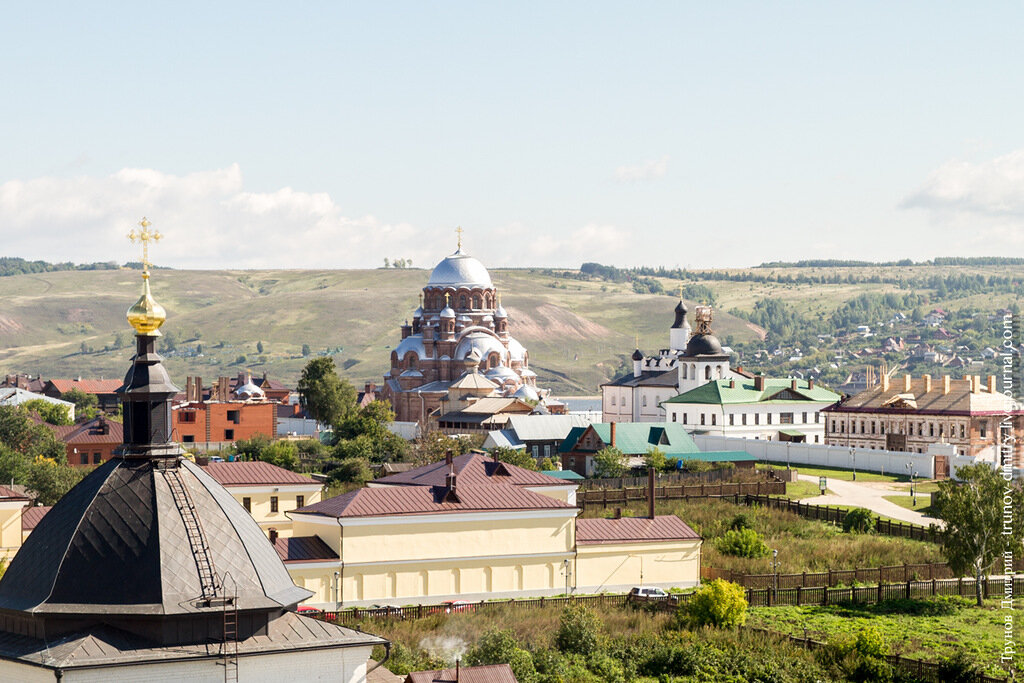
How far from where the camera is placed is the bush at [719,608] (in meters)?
38.4

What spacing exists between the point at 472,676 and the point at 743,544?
904 inches

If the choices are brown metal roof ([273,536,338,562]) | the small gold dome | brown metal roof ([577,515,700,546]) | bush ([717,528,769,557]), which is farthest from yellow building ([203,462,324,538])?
the small gold dome

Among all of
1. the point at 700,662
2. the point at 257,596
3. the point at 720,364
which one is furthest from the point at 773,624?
the point at 720,364

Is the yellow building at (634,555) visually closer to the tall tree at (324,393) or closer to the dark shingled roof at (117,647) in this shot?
the dark shingled roof at (117,647)

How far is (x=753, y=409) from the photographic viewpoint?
92.3m

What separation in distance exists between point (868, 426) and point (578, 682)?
51.8 m

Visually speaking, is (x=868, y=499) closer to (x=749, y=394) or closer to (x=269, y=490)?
(x=269, y=490)

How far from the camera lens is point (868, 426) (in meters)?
81.5

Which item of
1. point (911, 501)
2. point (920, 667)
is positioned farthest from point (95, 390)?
point (920, 667)

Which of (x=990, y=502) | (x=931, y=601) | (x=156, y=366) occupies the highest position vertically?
(x=156, y=366)

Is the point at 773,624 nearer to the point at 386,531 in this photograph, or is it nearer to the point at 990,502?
the point at 990,502

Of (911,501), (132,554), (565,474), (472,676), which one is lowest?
(911,501)

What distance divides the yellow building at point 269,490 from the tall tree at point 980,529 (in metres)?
22.1

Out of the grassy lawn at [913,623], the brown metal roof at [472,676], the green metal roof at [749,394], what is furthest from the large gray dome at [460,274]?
the brown metal roof at [472,676]
